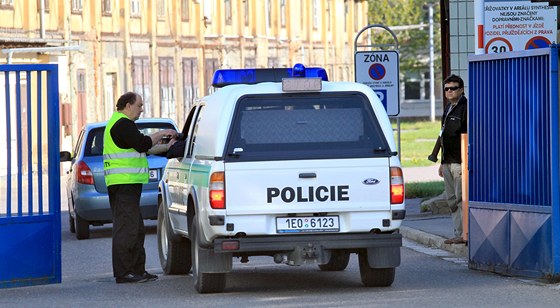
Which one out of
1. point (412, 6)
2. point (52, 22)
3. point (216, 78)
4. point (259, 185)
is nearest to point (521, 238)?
point (259, 185)

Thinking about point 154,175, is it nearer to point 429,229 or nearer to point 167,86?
point 429,229

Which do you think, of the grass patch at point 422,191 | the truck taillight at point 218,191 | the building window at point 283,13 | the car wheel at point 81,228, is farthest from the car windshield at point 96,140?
the building window at point 283,13

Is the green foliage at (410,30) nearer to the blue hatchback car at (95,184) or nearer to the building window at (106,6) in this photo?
the building window at (106,6)

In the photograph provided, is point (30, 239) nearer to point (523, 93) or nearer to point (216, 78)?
point (216, 78)

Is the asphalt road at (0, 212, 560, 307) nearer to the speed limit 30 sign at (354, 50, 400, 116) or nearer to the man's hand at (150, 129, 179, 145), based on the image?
the man's hand at (150, 129, 179, 145)

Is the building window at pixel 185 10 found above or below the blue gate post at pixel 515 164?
above

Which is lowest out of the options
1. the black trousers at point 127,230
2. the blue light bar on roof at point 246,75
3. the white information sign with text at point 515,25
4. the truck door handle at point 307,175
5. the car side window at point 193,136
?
the black trousers at point 127,230

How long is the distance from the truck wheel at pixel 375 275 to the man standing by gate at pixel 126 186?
2.17 meters

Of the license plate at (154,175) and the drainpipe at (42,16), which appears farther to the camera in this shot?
the drainpipe at (42,16)

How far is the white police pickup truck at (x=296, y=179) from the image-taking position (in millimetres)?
12648

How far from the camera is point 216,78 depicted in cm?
1582

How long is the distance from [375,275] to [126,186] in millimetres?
2571

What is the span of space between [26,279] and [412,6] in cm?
Answer: 8573

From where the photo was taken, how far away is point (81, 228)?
2089 centimetres
